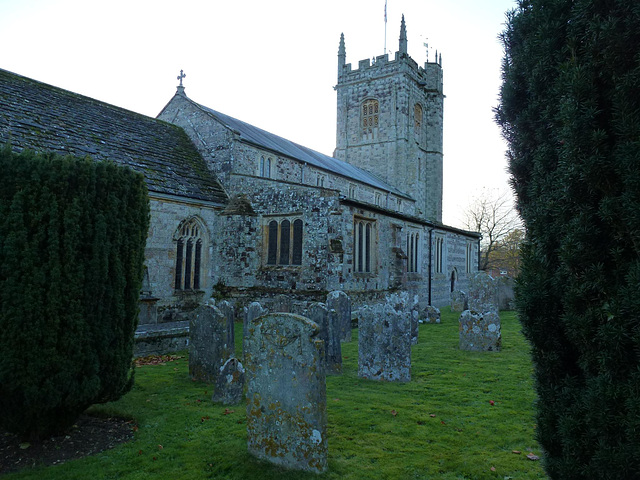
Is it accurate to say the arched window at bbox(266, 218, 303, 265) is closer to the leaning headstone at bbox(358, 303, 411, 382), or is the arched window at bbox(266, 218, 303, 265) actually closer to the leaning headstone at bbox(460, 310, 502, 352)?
the leaning headstone at bbox(460, 310, 502, 352)

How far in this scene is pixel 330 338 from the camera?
26.0 feet

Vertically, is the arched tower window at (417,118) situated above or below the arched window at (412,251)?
above

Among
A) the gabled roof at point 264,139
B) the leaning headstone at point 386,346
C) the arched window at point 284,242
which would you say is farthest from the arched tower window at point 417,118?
the leaning headstone at point 386,346

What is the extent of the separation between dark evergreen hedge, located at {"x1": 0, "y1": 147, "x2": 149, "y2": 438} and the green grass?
0.68 m

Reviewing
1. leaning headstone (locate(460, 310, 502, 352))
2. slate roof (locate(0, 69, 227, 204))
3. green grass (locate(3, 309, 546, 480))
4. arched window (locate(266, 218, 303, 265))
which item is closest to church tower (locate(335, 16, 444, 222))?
arched window (locate(266, 218, 303, 265))

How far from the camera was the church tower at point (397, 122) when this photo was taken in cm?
3209

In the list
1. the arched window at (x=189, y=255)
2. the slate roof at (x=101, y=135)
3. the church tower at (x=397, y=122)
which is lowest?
the arched window at (x=189, y=255)

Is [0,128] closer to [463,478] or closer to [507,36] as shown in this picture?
[507,36]

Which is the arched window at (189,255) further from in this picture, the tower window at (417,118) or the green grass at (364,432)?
the tower window at (417,118)

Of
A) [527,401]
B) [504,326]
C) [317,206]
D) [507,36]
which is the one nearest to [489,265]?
[504,326]

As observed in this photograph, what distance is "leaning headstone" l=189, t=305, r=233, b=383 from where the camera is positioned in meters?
7.04

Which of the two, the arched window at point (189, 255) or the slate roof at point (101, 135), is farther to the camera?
the arched window at point (189, 255)

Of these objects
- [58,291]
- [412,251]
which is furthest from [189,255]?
[412,251]

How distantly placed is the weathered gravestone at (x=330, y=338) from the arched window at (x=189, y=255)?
7.32 meters
